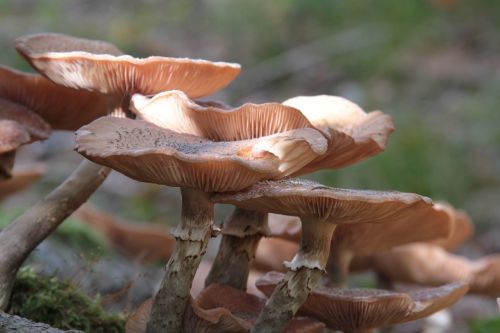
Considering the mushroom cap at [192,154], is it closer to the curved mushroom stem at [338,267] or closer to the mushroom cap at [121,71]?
the mushroom cap at [121,71]

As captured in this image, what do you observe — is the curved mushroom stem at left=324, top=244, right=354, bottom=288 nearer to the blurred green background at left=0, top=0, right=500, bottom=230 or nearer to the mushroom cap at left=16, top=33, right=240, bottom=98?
the mushroom cap at left=16, top=33, right=240, bottom=98

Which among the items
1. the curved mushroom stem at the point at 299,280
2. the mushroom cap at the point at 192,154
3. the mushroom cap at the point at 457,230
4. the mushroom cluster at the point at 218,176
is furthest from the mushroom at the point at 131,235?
the mushroom cap at the point at 192,154

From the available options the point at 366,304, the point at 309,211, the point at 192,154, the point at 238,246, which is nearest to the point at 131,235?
the point at 238,246

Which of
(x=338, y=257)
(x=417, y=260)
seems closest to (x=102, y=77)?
(x=338, y=257)

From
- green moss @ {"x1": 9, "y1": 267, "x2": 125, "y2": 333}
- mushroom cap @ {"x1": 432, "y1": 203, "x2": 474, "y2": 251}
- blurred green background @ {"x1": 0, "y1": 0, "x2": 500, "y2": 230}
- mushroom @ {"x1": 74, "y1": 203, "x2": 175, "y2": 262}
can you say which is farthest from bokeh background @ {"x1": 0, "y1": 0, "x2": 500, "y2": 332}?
green moss @ {"x1": 9, "y1": 267, "x2": 125, "y2": 333}

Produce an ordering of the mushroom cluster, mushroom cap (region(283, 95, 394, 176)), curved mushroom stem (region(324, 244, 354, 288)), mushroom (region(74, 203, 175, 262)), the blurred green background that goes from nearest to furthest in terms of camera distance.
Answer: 1. the mushroom cluster
2. mushroom cap (region(283, 95, 394, 176))
3. curved mushroom stem (region(324, 244, 354, 288))
4. mushroom (region(74, 203, 175, 262))
5. the blurred green background

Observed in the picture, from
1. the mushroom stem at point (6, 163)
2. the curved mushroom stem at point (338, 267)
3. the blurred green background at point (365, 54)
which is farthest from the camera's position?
the blurred green background at point (365, 54)
